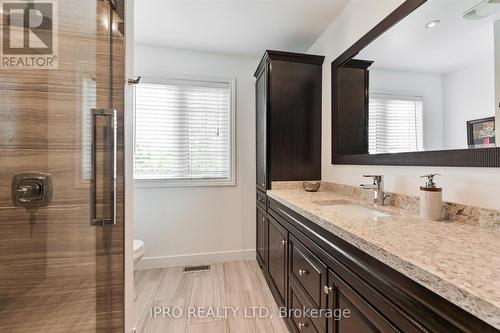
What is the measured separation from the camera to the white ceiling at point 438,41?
0.97m

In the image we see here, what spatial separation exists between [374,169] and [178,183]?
6.27ft

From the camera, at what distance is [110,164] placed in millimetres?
1041

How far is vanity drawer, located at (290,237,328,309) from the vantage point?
3.34 ft

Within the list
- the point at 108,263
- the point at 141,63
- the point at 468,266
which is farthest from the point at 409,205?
the point at 141,63

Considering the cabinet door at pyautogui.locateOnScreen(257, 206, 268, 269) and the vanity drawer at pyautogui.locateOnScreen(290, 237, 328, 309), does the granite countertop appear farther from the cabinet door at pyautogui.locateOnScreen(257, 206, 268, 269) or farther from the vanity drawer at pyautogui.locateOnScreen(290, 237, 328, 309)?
the cabinet door at pyautogui.locateOnScreen(257, 206, 268, 269)

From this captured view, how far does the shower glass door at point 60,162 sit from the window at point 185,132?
4.63 ft

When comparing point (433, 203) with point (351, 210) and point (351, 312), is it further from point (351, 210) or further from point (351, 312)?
point (351, 312)

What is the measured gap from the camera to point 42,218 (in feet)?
3.29

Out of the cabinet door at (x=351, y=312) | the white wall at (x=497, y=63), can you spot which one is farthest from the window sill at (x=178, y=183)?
the white wall at (x=497, y=63)

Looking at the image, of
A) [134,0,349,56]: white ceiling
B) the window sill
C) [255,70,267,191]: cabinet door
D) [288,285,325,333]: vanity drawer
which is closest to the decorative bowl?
[255,70,267,191]: cabinet door

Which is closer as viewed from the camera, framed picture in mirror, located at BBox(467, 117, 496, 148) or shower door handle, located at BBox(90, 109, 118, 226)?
framed picture in mirror, located at BBox(467, 117, 496, 148)

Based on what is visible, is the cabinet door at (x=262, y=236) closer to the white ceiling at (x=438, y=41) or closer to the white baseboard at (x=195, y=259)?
the white baseboard at (x=195, y=259)

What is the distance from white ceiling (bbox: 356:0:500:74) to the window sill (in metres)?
1.85

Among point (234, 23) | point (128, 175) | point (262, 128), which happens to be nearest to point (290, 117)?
point (262, 128)
